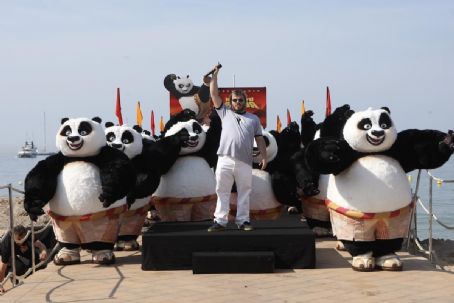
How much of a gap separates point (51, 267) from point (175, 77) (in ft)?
22.0

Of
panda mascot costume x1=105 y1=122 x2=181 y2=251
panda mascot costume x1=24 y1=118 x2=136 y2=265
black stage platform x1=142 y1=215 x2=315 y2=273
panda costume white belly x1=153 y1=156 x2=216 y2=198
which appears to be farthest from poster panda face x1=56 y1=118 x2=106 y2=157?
panda costume white belly x1=153 y1=156 x2=216 y2=198

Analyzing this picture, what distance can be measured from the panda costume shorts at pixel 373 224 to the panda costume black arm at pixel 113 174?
2326mm

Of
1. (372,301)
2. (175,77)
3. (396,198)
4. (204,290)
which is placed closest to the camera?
(372,301)

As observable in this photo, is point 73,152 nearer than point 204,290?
No

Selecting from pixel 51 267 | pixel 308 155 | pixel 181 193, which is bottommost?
pixel 51 267

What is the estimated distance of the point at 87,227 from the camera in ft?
23.4

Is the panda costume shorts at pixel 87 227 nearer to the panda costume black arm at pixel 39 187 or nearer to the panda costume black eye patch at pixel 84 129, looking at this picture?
the panda costume black arm at pixel 39 187

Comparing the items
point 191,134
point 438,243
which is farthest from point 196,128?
point 438,243

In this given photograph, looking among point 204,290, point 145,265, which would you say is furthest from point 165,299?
point 145,265

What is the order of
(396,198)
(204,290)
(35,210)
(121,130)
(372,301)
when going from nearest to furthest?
(372,301), (204,290), (396,198), (35,210), (121,130)

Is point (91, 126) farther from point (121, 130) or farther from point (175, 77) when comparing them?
point (175, 77)

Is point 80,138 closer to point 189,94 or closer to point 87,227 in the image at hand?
point 87,227

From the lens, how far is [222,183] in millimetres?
6691

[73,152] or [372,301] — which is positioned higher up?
[73,152]
